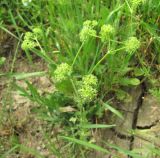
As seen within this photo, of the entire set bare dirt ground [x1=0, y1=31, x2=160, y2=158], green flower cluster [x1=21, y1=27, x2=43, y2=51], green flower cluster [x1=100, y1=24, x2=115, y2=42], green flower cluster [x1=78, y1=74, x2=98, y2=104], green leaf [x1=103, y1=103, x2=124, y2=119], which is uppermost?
green flower cluster [x1=100, y1=24, x2=115, y2=42]

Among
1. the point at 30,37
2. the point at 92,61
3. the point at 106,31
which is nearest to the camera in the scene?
the point at 106,31

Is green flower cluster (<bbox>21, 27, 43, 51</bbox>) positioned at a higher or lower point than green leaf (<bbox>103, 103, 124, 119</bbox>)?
higher

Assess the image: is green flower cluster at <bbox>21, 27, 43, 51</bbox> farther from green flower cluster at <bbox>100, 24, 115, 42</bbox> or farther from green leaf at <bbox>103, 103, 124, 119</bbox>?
→ green leaf at <bbox>103, 103, 124, 119</bbox>

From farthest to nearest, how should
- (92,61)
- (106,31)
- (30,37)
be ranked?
(92,61) < (30,37) < (106,31)

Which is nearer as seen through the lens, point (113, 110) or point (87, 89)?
point (87, 89)

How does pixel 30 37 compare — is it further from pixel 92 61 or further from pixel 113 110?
pixel 113 110

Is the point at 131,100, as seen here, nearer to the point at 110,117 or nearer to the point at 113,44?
the point at 110,117

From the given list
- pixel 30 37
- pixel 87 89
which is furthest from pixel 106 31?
pixel 30 37

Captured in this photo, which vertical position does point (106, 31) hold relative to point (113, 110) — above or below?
above

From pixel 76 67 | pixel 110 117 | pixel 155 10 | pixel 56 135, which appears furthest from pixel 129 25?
pixel 56 135

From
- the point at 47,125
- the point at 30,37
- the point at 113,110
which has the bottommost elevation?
the point at 47,125

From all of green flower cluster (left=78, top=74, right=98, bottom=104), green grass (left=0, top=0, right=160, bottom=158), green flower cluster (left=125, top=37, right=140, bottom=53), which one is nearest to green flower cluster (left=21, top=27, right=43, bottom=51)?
green grass (left=0, top=0, right=160, bottom=158)
